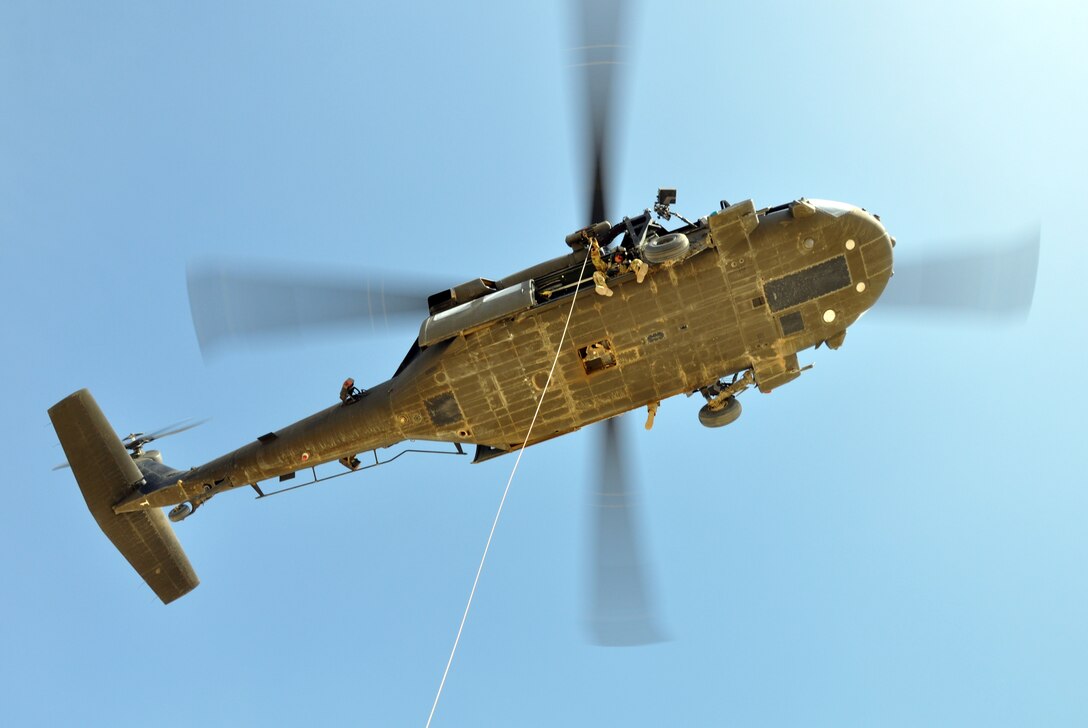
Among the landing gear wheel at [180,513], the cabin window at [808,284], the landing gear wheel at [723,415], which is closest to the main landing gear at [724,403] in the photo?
the landing gear wheel at [723,415]

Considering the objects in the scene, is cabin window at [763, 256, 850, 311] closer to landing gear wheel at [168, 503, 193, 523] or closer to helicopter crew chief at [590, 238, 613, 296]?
helicopter crew chief at [590, 238, 613, 296]

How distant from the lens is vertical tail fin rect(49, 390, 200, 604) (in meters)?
17.5

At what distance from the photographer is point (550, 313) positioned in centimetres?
1420

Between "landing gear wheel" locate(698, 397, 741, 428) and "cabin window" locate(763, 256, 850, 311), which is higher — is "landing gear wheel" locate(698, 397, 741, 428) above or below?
below

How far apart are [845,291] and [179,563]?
15054 millimetres

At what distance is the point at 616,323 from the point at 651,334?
2.10 ft

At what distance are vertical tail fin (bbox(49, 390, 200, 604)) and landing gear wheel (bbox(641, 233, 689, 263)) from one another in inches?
480

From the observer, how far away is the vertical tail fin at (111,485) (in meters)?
17.5

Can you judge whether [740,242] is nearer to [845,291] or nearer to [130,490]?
[845,291]

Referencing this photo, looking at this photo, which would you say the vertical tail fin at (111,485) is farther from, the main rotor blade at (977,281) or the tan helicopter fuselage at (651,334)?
the main rotor blade at (977,281)

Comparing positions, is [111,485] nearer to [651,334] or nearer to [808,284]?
[651,334]

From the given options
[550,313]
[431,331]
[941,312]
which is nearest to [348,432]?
[431,331]

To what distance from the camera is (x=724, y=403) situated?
47.7 feet

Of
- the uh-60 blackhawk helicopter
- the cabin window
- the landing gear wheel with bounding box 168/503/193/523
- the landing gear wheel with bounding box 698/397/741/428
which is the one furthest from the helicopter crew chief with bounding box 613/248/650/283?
the landing gear wheel with bounding box 168/503/193/523
